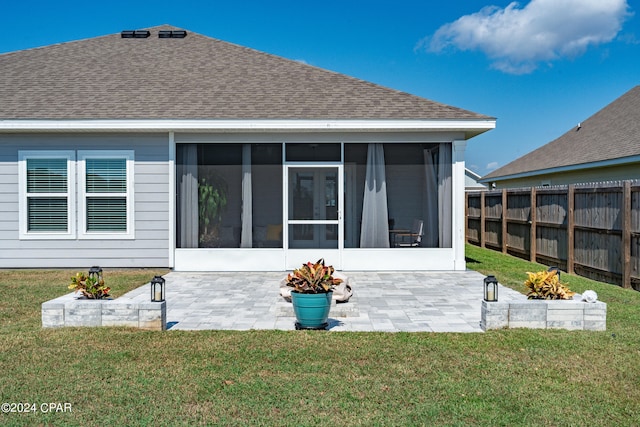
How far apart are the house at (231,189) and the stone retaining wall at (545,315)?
429 cm

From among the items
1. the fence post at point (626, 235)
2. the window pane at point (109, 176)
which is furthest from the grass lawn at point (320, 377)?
the window pane at point (109, 176)

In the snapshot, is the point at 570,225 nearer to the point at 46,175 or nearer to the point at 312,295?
the point at 312,295

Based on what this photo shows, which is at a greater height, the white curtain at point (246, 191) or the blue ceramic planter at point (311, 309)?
the white curtain at point (246, 191)

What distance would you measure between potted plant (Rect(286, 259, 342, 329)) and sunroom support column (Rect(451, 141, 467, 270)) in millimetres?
4919

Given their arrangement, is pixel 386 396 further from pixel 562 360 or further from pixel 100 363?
pixel 100 363

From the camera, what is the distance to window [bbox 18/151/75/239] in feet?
30.6

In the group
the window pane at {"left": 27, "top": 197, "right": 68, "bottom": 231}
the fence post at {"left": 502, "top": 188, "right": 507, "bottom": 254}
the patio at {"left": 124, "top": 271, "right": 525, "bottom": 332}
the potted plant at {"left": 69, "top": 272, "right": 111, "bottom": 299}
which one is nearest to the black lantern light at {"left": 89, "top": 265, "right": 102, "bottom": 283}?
the potted plant at {"left": 69, "top": 272, "right": 111, "bottom": 299}

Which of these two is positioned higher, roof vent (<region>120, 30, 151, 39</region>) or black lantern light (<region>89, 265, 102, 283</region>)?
roof vent (<region>120, 30, 151, 39</region>)


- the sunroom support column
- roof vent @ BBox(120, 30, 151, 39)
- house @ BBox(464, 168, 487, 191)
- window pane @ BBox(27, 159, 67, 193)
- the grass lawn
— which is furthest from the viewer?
house @ BBox(464, 168, 487, 191)

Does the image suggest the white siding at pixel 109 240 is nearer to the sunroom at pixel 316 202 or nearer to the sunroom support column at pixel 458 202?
the sunroom at pixel 316 202

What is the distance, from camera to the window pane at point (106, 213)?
9.38 m

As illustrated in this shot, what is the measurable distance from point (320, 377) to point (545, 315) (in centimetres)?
268

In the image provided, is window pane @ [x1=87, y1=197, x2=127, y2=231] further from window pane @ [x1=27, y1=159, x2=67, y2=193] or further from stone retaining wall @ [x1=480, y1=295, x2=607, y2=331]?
stone retaining wall @ [x1=480, y1=295, x2=607, y2=331]

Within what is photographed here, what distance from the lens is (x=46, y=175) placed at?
9375mm
